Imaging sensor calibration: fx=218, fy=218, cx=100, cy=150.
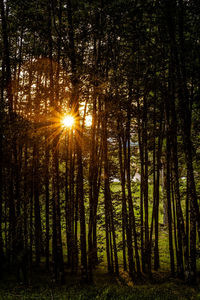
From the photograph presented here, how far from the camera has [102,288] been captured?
6.03 metres

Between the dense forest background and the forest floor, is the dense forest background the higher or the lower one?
the higher one

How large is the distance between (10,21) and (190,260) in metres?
9.37

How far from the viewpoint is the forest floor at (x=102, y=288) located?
5.05 metres

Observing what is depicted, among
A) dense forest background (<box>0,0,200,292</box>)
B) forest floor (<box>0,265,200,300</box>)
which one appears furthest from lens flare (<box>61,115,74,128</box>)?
forest floor (<box>0,265,200,300</box>)

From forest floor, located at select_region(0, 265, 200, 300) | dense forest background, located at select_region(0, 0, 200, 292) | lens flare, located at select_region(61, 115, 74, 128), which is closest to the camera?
forest floor, located at select_region(0, 265, 200, 300)

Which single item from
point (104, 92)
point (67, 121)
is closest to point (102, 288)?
point (67, 121)

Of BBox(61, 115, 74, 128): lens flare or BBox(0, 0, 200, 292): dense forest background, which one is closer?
BBox(0, 0, 200, 292): dense forest background

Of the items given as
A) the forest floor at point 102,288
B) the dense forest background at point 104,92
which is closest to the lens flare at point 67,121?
the dense forest background at point 104,92

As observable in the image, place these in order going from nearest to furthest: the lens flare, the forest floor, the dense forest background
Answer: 1. the forest floor
2. the dense forest background
3. the lens flare

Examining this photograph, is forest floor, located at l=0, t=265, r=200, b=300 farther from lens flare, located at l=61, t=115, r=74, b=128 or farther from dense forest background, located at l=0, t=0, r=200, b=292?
lens flare, located at l=61, t=115, r=74, b=128

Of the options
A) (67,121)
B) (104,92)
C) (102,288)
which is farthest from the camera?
(104,92)

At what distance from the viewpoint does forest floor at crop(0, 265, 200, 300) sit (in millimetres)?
5051

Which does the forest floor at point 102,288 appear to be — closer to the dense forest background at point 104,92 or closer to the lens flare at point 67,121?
the dense forest background at point 104,92

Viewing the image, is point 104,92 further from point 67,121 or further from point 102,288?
point 102,288
